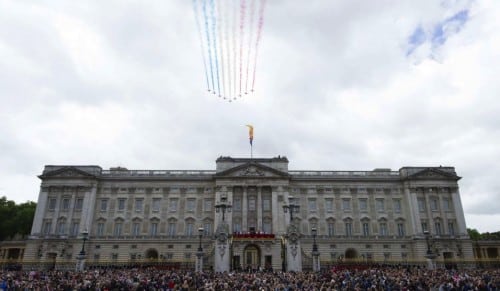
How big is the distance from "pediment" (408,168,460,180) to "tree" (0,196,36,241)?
2943 inches

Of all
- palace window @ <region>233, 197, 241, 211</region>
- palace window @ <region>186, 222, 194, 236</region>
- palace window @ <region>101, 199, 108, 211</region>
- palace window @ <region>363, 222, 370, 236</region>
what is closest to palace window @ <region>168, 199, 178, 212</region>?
palace window @ <region>186, 222, 194, 236</region>

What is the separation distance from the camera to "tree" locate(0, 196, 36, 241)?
229 feet

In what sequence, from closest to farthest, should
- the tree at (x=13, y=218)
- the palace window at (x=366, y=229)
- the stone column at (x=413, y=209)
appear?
the stone column at (x=413, y=209)
the palace window at (x=366, y=229)
the tree at (x=13, y=218)

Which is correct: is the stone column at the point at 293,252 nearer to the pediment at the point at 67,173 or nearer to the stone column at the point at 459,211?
the stone column at the point at 459,211

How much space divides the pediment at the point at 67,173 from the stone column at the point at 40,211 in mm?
2473

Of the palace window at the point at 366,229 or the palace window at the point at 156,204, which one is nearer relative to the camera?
the palace window at the point at 366,229

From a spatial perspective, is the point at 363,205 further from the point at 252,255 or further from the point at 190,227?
the point at 190,227

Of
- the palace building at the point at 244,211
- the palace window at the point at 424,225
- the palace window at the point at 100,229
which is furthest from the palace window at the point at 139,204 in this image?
the palace window at the point at 424,225

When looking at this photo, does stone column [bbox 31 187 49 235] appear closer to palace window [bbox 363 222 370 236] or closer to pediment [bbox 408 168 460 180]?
palace window [bbox 363 222 370 236]

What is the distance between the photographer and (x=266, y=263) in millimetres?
52094

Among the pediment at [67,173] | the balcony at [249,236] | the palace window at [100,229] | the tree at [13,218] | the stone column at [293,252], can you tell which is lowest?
the stone column at [293,252]

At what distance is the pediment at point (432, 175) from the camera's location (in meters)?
63.9

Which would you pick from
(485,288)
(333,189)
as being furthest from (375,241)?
(485,288)

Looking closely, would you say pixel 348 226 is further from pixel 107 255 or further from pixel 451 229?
pixel 107 255
